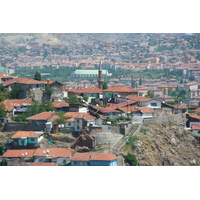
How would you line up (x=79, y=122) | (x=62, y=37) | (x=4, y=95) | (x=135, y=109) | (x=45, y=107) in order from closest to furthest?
(x=79, y=122) → (x=135, y=109) → (x=45, y=107) → (x=4, y=95) → (x=62, y=37)

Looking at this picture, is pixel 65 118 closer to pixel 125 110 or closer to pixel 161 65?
pixel 125 110

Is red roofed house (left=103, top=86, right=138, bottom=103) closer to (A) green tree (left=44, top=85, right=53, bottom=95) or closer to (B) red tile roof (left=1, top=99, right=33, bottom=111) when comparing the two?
(A) green tree (left=44, top=85, right=53, bottom=95)

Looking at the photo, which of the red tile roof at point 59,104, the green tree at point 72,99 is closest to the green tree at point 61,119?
the red tile roof at point 59,104

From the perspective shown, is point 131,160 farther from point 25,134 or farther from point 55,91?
point 55,91

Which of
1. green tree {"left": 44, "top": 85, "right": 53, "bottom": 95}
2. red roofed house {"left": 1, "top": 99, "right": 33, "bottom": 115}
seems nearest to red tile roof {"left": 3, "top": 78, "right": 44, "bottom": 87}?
green tree {"left": 44, "top": 85, "right": 53, "bottom": 95}

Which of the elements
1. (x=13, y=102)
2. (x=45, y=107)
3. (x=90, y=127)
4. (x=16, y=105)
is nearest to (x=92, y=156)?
(x=90, y=127)

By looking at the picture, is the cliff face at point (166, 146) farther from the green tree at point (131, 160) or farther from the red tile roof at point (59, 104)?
the red tile roof at point (59, 104)

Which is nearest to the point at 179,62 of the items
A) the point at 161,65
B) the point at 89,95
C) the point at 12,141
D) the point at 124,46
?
the point at 161,65
